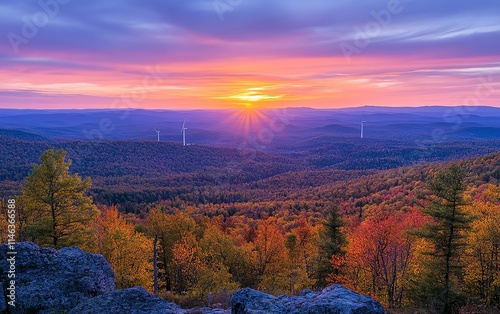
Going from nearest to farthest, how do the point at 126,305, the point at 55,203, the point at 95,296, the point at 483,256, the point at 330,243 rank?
the point at 126,305
the point at 95,296
the point at 55,203
the point at 483,256
the point at 330,243

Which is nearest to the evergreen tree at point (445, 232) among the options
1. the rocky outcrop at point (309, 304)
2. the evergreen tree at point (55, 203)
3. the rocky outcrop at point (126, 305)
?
the rocky outcrop at point (309, 304)

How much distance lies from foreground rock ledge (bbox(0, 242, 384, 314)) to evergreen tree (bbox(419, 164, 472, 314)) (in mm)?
12792

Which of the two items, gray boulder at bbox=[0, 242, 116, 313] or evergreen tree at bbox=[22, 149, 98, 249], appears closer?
gray boulder at bbox=[0, 242, 116, 313]

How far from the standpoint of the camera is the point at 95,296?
41.8 ft

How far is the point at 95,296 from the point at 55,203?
14.1 m

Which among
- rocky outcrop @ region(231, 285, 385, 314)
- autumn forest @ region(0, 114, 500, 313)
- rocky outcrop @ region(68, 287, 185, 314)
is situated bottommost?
autumn forest @ region(0, 114, 500, 313)

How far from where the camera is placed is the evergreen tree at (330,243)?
31.0 metres

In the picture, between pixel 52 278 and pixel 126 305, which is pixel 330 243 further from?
pixel 52 278

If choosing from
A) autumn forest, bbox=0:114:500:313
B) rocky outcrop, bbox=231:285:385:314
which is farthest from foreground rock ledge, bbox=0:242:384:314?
autumn forest, bbox=0:114:500:313

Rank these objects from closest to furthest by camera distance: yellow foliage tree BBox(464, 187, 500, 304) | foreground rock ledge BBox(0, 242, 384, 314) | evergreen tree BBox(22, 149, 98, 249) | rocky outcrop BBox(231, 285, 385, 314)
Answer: rocky outcrop BBox(231, 285, 385, 314) → foreground rock ledge BBox(0, 242, 384, 314) → evergreen tree BBox(22, 149, 98, 249) → yellow foliage tree BBox(464, 187, 500, 304)

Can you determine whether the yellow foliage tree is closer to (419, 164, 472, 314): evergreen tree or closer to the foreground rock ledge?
(419, 164, 472, 314): evergreen tree

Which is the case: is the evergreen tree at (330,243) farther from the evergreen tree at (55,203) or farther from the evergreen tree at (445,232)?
the evergreen tree at (55,203)

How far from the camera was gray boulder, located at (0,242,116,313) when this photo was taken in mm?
11859

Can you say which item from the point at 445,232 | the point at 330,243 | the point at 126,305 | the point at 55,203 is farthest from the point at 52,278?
the point at 330,243
